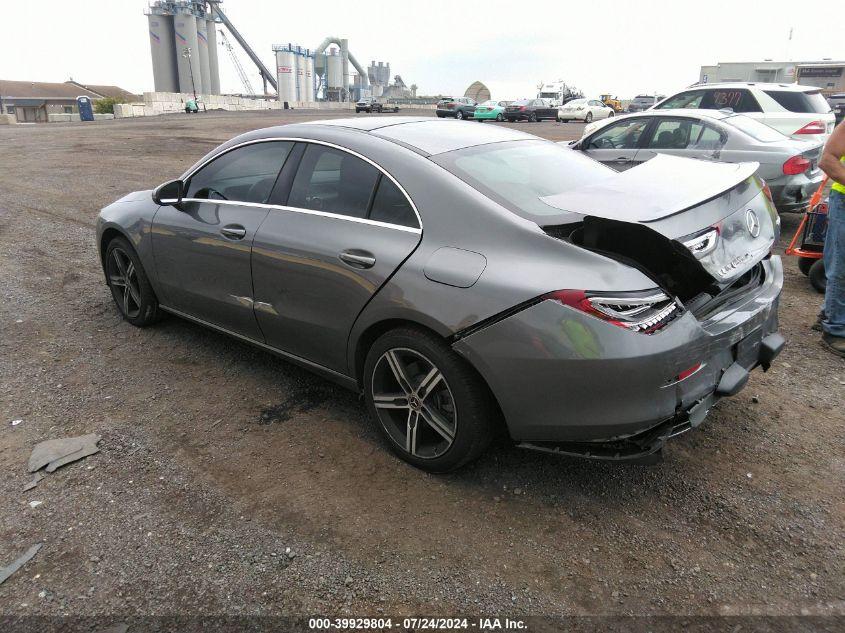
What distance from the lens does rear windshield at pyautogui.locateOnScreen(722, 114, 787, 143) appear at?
7547 mm

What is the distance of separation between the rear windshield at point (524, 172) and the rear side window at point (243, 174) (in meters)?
1.15

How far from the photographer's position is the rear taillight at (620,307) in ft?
7.55

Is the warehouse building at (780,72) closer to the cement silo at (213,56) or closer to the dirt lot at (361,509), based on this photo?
the dirt lot at (361,509)

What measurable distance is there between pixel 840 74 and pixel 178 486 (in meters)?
59.4

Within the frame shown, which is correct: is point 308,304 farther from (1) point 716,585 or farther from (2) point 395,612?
(1) point 716,585

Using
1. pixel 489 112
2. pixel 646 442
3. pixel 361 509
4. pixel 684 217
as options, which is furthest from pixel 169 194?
pixel 489 112

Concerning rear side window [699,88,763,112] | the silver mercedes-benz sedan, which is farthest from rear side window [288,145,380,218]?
rear side window [699,88,763,112]

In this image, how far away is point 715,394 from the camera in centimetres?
266

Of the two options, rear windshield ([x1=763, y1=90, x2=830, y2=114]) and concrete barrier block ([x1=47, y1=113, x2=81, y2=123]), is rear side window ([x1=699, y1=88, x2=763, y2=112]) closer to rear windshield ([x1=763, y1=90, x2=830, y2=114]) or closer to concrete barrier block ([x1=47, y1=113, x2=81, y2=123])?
rear windshield ([x1=763, y1=90, x2=830, y2=114])

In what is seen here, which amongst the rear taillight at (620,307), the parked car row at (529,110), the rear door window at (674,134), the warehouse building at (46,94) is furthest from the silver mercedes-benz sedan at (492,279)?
the warehouse building at (46,94)

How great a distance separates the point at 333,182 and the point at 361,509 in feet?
5.68

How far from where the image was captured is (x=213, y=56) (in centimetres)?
9238

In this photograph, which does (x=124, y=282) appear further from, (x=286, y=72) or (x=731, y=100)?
(x=286, y=72)

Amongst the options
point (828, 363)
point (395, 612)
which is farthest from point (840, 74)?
point (395, 612)
